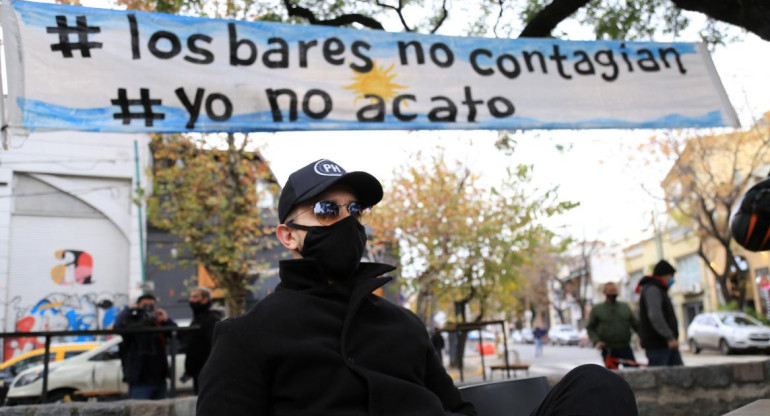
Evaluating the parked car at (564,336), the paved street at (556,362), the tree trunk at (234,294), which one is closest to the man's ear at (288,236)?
the paved street at (556,362)

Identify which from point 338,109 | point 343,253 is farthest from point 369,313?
point 338,109

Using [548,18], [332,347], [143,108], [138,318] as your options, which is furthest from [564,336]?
[332,347]

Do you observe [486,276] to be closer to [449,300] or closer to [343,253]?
[449,300]

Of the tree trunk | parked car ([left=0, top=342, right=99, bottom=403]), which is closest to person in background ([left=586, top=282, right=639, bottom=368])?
parked car ([left=0, top=342, right=99, bottom=403])

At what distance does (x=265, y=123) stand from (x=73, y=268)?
2058cm

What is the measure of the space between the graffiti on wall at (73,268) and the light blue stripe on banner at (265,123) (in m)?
20.3

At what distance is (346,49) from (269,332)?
298cm

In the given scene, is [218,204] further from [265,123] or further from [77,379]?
[265,123]

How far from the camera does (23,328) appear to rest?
20578 mm

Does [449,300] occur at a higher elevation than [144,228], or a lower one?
lower

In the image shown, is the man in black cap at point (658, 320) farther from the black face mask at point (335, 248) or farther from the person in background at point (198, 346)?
the black face mask at point (335, 248)

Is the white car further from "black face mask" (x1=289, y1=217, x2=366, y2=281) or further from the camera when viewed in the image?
"black face mask" (x1=289, y1=217, x2=366, y2=281)

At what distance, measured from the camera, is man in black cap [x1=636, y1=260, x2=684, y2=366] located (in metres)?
6.99

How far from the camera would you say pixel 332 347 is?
1.70 m
